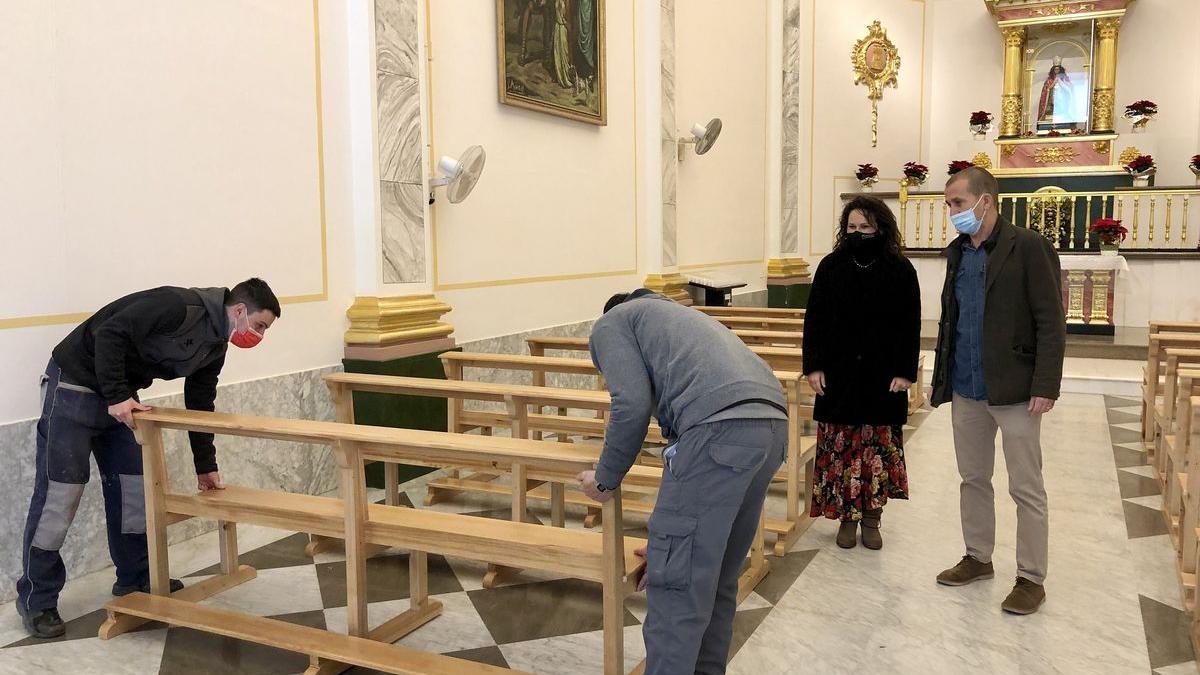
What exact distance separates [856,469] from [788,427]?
0.37 metres

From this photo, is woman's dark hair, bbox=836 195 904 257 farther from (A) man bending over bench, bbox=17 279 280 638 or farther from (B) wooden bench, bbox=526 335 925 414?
(A) man bending over bench, bbox=17 279 280 638

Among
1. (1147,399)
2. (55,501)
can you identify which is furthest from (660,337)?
(1147,399)

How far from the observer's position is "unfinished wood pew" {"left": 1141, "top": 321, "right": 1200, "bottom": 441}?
5.38 meters

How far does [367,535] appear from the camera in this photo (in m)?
3.11

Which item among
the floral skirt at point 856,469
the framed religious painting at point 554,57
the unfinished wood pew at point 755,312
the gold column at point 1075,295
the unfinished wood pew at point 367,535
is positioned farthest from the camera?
the gold column at point 1075,295

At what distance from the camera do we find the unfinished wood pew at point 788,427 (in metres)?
4.17

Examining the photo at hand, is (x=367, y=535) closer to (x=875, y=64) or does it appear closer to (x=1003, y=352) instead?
(x=1003, y=352)

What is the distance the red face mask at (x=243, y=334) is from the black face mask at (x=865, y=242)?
2375 mm

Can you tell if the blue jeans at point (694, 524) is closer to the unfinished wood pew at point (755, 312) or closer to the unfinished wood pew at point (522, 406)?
the unfinished wood pew at point (522, 406)

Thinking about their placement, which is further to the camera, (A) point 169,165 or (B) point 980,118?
(B) point 980,118

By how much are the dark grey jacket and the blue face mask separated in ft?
4.42

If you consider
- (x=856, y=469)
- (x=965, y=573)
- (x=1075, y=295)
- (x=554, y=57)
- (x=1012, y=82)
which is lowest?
(x=965, y=573)

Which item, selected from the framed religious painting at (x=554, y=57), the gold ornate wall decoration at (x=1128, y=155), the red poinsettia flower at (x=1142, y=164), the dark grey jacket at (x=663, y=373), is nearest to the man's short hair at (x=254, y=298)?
the dark grey jacket at (x=663, y=373)

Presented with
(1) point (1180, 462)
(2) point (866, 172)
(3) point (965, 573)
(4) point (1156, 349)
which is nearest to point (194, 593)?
(3) point (965, 573)
